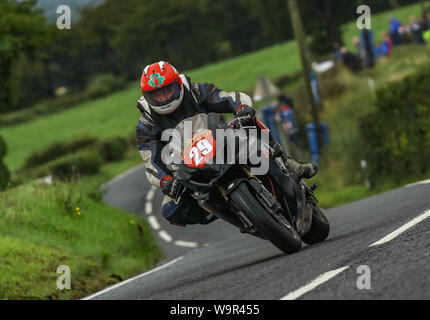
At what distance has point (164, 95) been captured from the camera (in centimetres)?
763

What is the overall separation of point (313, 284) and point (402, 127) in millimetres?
13830

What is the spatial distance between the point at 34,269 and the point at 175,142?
10.3ft

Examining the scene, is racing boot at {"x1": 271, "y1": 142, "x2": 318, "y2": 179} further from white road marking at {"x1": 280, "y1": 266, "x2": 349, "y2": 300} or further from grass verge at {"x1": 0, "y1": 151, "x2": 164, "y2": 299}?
grass verge at {"x1": 0, "y1": 151, "x2": 164, "y2": 299}

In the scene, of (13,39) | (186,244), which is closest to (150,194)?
(13,39)

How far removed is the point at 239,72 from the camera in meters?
67.4

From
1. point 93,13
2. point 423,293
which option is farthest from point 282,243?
point 93,13

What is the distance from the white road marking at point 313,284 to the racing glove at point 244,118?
2.34m

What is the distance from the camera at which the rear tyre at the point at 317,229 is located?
812 cm

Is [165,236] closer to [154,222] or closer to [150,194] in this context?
[154,222]

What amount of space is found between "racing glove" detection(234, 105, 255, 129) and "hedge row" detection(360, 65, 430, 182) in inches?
427

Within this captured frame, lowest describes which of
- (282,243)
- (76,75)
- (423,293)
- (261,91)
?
(76,75)

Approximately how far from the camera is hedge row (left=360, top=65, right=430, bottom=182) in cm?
1753

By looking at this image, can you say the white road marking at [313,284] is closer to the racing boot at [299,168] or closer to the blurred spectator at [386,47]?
the racing boot at [299,168]
